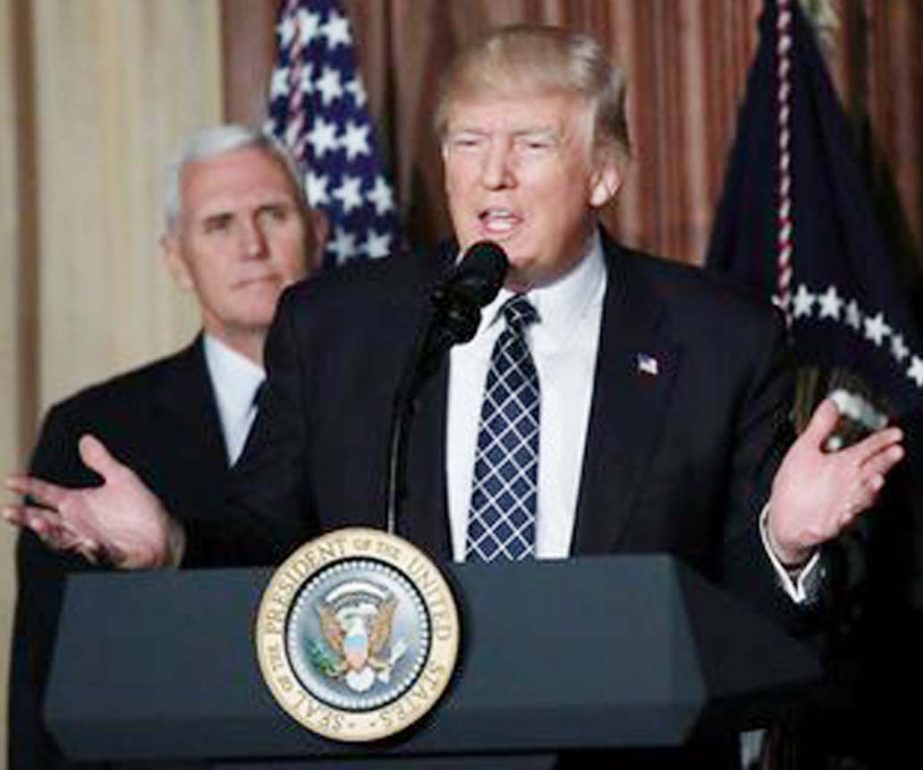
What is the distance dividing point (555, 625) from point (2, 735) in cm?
288

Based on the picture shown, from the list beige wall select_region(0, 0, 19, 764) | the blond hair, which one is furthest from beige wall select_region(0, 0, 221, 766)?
the blond hair

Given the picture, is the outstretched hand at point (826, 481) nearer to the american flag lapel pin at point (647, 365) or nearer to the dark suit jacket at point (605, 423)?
the dark suit jacket at point (605, 423)

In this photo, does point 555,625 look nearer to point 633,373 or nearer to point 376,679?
point 376,679

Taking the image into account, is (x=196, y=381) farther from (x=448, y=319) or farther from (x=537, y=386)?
(x=448, y=319)

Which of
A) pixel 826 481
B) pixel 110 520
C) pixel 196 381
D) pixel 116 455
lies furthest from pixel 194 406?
pixel 826 481

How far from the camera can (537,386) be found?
11.2 ft

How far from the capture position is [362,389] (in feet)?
11.4

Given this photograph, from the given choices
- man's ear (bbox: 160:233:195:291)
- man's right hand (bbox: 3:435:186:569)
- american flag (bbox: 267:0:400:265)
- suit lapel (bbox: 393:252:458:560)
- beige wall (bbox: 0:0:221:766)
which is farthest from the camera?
beige wall (bbox: 0:0:221:766)

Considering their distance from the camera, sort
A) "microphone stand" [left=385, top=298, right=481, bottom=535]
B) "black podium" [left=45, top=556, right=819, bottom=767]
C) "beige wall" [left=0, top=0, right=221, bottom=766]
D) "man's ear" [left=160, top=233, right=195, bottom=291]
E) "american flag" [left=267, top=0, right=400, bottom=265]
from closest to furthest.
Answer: "black podium" [left=45, top=556, right=819, bottom=767], "microphone stand" [left=385, top=298, right=481, bottom=535], "man's ear" [left=160, top=233, right=195, bottom=291], "american flag" [left=267, top=0, right=400, bottom=265], "beige wall" [left=0, top=0, right=221, bottom=766]

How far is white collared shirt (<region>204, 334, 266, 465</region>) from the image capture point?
4.83 meters

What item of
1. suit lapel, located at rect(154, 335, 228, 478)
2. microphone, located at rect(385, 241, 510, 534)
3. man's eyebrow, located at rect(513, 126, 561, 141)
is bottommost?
suit lapel, located at rect(154, 335, 228, 478)

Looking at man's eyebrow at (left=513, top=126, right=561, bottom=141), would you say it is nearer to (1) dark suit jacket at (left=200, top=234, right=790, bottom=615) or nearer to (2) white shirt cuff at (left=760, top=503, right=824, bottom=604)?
(1) dark suit jacket at (left=200, top=234, right=790, bottom=615)

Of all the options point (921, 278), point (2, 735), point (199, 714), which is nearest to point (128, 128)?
point (2, 735)

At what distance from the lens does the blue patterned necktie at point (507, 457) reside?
3.28 m
